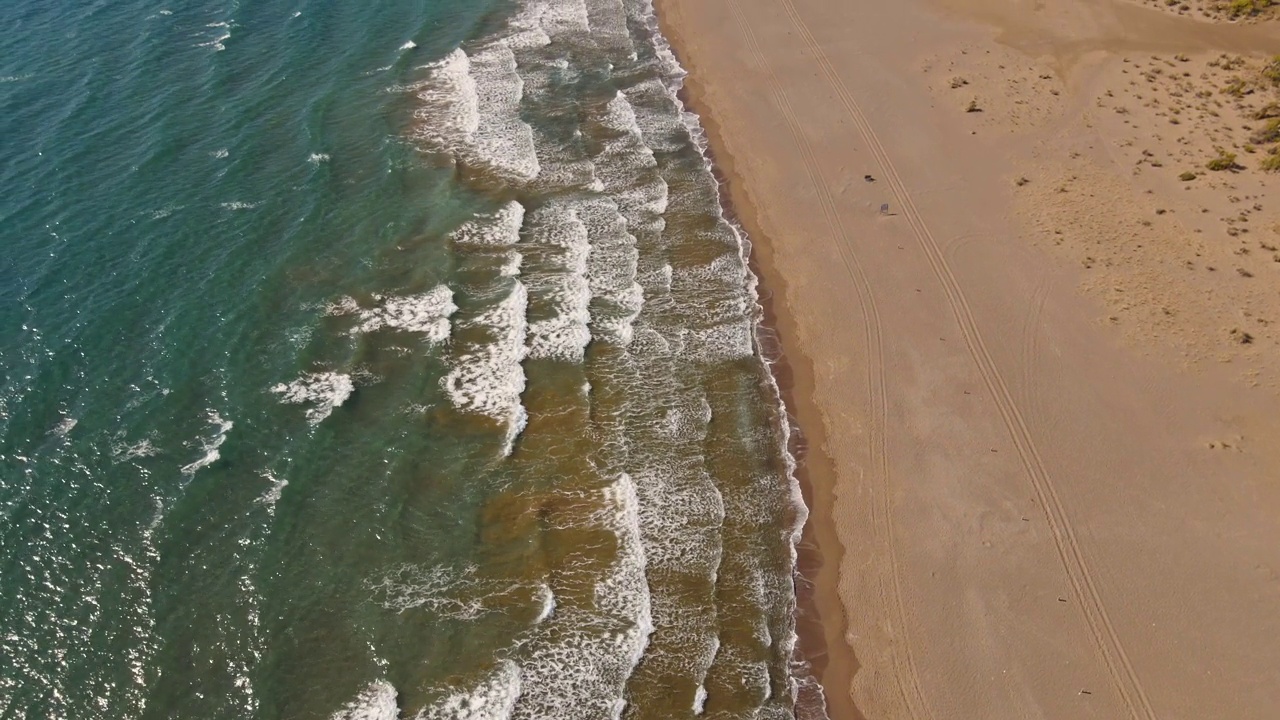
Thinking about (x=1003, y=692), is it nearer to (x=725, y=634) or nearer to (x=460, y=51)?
(x=725, y=634)

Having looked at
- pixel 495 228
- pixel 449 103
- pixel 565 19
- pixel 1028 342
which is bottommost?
pixel 1028 342

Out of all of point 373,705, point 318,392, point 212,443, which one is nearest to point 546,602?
point 373,705

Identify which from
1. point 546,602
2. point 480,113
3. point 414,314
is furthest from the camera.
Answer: point 480,113

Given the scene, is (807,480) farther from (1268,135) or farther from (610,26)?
(610,26)

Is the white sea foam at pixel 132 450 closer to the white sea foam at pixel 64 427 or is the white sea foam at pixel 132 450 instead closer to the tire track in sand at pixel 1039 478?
the white sea foam at pixel 64 427

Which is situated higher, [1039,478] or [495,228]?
[495,228]

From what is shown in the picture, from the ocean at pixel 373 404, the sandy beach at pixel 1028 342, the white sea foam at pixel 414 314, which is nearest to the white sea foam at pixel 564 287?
the ocean at pixel 373 404
